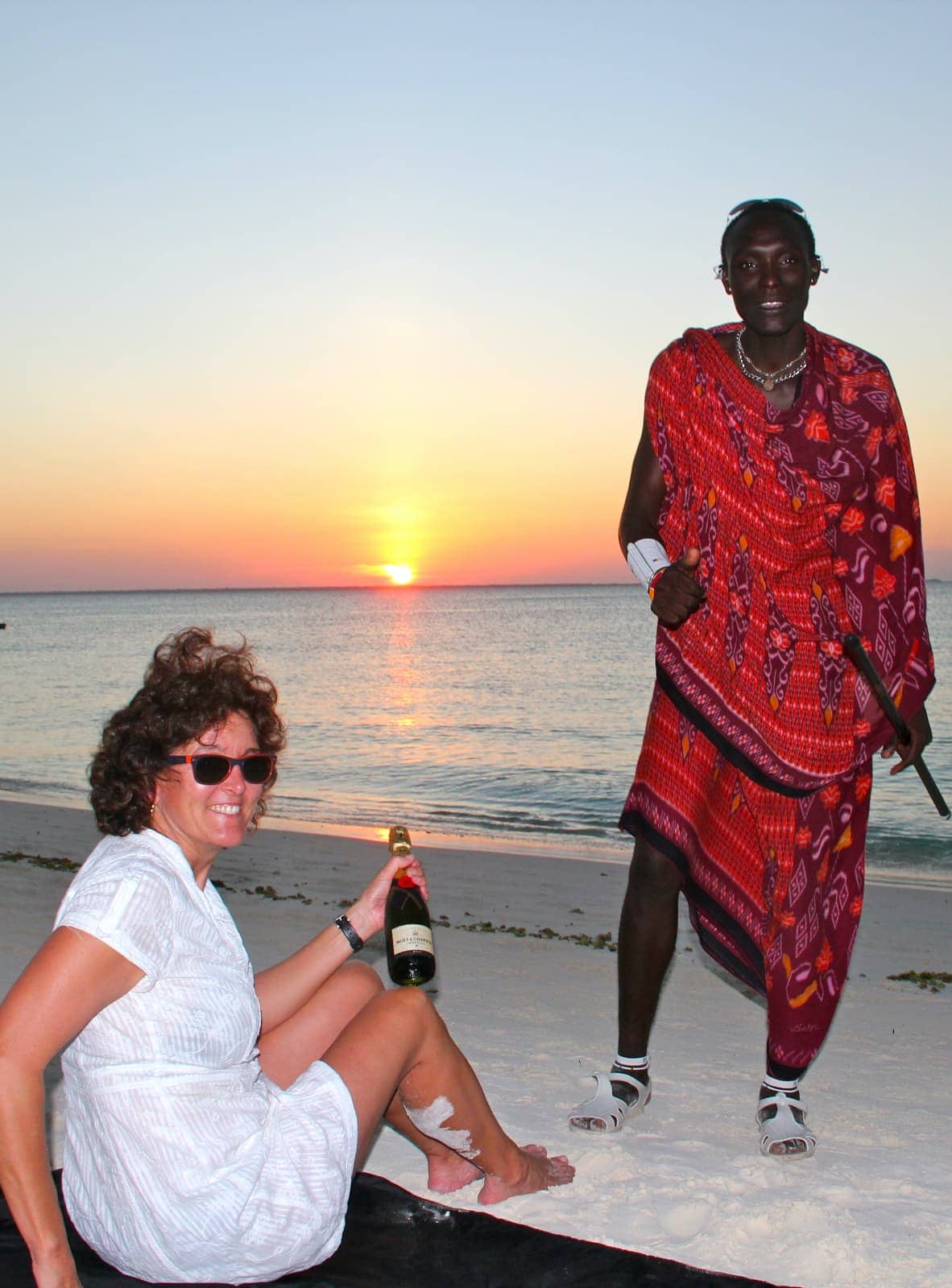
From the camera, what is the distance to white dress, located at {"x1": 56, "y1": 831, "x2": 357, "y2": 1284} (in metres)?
2.15

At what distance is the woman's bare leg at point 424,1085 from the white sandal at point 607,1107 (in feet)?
1.34

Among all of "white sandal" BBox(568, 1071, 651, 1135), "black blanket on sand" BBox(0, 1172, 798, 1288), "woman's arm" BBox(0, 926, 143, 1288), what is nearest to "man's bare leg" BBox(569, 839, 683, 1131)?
"white sandal" BBox(568, 1071, 651, 1135)

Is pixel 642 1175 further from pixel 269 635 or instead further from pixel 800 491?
pixel 269 635

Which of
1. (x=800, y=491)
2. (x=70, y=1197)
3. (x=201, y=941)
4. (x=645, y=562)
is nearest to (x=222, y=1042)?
(x=201, y=941)

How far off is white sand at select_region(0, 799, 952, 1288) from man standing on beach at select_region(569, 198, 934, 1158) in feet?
0.57

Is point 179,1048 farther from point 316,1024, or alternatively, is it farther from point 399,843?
point 399,843

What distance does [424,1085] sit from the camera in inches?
106

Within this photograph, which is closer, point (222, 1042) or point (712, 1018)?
point (222, 1042)

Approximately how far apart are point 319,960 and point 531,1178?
0.73m

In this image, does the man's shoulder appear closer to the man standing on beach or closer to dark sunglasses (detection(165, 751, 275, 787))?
the man standing on beach

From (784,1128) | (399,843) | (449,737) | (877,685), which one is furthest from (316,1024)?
(449,737)

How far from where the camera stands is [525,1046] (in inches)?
163

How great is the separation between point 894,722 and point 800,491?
67 cm

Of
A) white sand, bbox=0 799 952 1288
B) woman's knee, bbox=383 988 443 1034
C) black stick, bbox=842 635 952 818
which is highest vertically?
black stick, bbox=842 635 952 818
